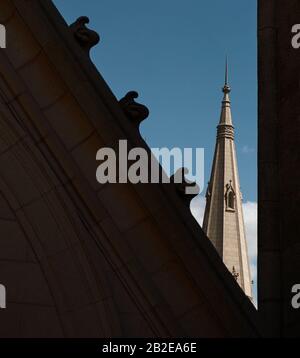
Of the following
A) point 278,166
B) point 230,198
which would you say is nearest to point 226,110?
point 230,198

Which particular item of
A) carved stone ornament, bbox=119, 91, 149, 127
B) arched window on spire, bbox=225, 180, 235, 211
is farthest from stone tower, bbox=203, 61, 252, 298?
carved stone ornament, bbox=119, 91, 149, 127

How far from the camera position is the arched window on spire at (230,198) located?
2415 inches

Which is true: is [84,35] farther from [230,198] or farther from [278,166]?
[230,198]

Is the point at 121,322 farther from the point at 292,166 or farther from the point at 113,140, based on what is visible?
the point at 292,166

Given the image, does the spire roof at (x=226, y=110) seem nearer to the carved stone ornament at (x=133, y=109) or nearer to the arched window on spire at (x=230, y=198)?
the arched window on spire at (x=230, y=198)

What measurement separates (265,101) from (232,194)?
5227cm

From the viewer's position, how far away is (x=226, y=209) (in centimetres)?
6112

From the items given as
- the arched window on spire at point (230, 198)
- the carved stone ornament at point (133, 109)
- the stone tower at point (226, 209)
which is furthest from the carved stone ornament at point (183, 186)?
the arched window on spire at point (230, 198)

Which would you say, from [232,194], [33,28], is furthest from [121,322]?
[232,194]

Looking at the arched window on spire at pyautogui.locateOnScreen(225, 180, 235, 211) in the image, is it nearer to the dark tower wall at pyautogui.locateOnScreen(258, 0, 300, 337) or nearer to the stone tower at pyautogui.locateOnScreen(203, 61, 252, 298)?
the stone tower at pyautogui.locateOnScreen(203, 61, 252, 298)

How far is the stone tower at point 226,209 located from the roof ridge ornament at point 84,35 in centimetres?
5120

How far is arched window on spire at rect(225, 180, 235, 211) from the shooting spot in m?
61.3

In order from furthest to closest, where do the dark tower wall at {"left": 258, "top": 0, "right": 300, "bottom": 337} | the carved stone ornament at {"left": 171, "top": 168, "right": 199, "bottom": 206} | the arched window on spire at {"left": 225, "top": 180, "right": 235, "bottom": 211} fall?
the arched window on spire at {"left": 225, "top": 180, "right": 235, "bottom": 211}
the dark tower wall at {"left": 258, "top": 0, "right": 300, "bottom": 337}
the carved stone ornament at {"left": 171, "top": 168, "right": 199, "bottom": 206}

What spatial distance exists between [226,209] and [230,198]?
0.91 metres
